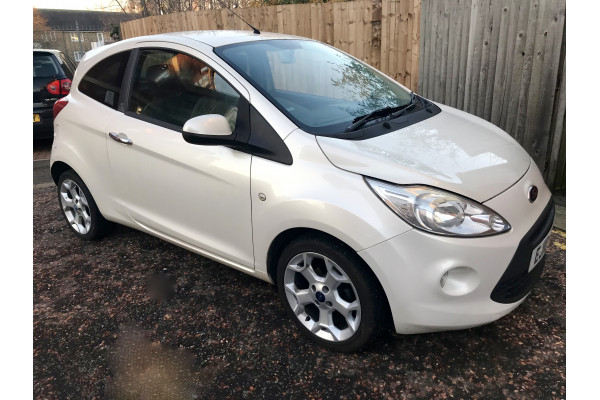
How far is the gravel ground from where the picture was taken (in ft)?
7.77

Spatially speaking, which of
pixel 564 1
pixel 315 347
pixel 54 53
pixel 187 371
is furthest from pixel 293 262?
pixel 54 53

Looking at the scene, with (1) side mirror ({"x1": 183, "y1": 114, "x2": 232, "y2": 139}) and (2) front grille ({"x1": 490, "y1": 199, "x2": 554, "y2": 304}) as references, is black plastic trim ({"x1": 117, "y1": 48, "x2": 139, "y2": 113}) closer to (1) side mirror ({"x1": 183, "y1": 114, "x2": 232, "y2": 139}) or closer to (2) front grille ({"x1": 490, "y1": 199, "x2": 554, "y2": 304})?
(1) side mirror ({"x1": 183, "y1": 114, "x2": 232, "y2": 139})

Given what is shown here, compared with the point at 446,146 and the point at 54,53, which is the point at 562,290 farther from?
the point at 54,53

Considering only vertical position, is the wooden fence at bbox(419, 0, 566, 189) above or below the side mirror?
above

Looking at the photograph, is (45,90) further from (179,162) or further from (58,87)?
(179,162)

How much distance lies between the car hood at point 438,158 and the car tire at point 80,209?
2.39 metres

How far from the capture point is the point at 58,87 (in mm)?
7176

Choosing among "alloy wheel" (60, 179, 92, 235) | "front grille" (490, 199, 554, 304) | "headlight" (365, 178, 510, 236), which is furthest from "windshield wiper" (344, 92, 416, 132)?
"alloy wheel" (60, 179, 92, 235)

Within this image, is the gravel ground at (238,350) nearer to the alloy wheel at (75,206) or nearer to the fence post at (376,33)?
the alloy wheel at (75,206)

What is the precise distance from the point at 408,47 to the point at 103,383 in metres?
5.15

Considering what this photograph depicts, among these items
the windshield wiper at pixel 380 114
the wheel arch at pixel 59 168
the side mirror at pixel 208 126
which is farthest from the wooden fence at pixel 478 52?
the wheel arch at pixel 59 168

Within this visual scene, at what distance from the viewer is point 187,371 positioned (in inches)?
99.9

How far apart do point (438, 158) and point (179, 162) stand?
62.4 inches

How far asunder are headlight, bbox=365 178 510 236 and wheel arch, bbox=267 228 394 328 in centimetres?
33
